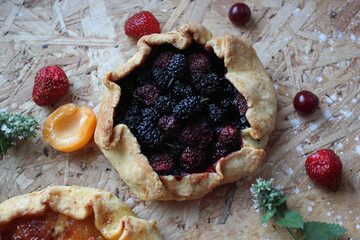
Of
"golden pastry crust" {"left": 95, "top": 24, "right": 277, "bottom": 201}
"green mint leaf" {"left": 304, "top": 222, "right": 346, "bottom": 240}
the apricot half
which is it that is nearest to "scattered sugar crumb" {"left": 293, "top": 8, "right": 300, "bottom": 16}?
"golden pastry crust" {"left": 95, "top": 24, "right": 277, "bottom": 201}

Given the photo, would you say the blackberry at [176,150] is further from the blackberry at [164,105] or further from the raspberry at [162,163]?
the blackberry at [164,105]

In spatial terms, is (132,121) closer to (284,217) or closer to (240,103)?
(240,103)

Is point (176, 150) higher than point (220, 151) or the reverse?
the reverse

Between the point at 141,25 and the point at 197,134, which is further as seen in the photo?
the point at 141,25

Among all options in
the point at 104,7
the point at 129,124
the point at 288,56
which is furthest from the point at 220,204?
the point at 104,7

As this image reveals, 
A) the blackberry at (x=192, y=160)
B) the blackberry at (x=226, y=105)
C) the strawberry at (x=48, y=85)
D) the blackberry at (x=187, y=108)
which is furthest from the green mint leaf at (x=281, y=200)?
the strawberry at (x=48, y=85)

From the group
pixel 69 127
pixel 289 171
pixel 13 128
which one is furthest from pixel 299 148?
pixel 13 128

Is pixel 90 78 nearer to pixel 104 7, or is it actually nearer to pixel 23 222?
pixel 104 7
